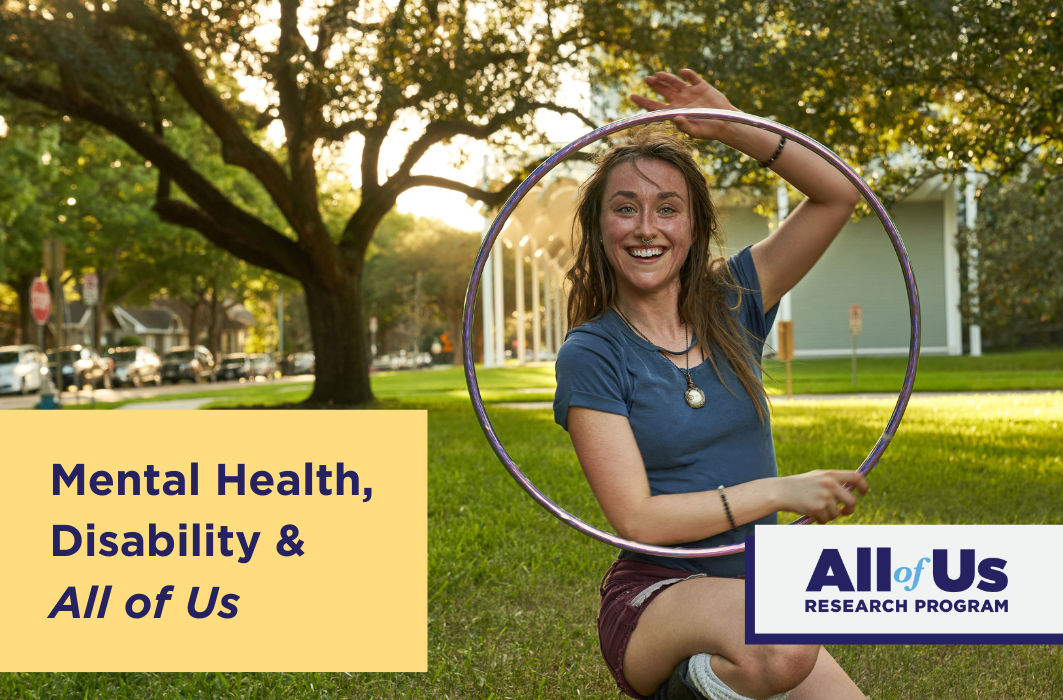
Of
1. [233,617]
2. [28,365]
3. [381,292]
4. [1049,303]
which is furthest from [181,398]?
[381,292]

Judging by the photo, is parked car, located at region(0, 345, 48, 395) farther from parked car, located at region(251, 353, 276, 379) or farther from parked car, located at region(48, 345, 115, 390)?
parked car, located at region(251, 353, 276, 379)

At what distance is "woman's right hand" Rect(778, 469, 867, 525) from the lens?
2070mm

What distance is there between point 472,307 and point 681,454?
33.2 inches

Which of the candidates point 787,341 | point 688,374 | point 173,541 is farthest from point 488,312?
point 688,374

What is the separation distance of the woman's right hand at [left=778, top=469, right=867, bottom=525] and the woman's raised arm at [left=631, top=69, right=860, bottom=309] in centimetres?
74

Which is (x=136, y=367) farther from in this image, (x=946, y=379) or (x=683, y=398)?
(x=683, y=398)

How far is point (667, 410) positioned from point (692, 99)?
98cm

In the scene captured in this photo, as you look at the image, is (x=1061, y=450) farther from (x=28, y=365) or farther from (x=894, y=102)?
(x=28, y=365)

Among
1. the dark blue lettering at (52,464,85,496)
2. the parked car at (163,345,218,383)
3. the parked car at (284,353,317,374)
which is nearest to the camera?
the dark blue lettering at (52,464,85,496)

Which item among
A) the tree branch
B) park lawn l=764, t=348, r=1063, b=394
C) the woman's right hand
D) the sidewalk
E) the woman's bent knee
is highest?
the tree branch

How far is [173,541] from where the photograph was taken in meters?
3.06

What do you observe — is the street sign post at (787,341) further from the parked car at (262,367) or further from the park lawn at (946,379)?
the parked car at (262,367)

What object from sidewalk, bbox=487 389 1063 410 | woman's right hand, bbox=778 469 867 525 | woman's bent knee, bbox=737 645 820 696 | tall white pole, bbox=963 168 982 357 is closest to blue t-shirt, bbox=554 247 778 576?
woman's right hand, bbox=778 469 867 525

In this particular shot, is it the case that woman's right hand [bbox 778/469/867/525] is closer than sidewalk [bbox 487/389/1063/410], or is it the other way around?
woman's right hand [bbox 778/469/867/525]
